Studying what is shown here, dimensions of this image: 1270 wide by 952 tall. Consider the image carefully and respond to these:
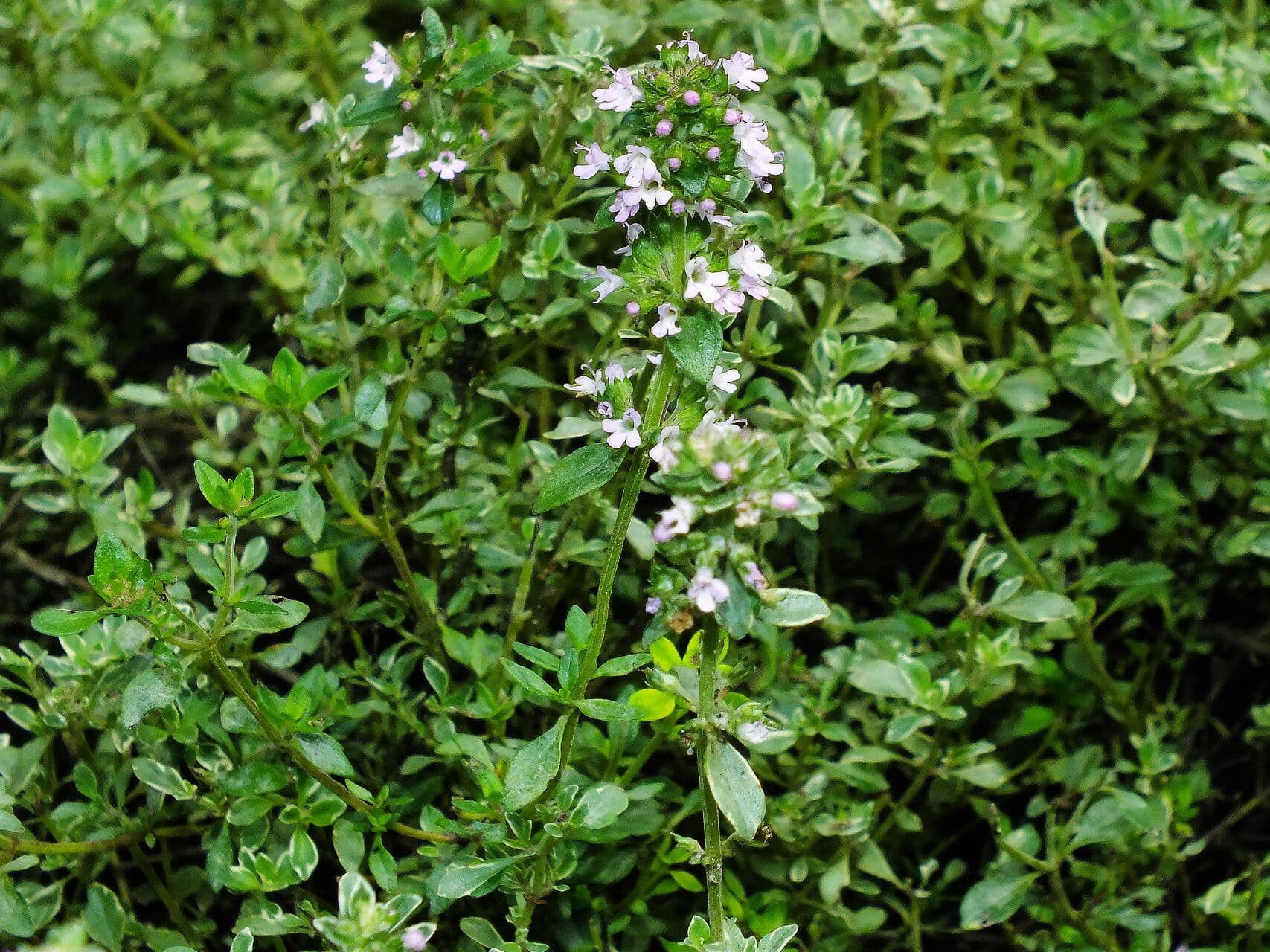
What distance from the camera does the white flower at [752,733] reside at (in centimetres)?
134

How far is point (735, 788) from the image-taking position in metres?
1.36

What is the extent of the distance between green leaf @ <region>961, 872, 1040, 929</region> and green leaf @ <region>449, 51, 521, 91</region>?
1400 mm

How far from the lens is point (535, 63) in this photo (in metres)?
1.80

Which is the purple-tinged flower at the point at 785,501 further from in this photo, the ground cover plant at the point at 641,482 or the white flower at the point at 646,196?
the white flower at the point at 646,196

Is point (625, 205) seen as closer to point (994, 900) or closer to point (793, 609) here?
point (793, 609)

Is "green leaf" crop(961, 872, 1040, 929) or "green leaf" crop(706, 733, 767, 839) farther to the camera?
"green leaf" crop(961, 872, 1040, 929)

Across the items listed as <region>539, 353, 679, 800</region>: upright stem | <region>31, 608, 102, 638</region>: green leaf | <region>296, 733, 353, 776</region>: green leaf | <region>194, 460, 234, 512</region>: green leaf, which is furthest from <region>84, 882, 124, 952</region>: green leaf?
<region>539, 353, 679, 800</region>: upright stem

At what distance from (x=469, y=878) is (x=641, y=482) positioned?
543mm

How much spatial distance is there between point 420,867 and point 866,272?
4.73ft

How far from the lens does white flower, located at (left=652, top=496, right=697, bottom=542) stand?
1.21m

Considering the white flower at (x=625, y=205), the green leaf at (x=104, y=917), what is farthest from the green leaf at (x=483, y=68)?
the green leaf at (x=104, y=917)

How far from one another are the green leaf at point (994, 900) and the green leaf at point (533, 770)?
0.75m

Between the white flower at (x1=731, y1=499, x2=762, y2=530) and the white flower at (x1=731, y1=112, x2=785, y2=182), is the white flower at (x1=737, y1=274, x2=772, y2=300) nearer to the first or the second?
the white flower at (x1=731, y1=112, x2=785, y2=182)

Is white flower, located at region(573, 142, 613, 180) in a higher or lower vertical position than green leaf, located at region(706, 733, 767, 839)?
higher
